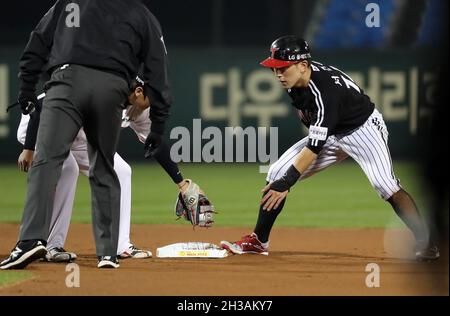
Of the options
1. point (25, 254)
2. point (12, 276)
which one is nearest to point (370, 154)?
point (25, 254)

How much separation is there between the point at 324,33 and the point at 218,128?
17.6 feet

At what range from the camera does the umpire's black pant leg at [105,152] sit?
5.54 metres

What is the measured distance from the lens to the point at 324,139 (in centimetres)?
623

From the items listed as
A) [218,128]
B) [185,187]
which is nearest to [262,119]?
[218,128]

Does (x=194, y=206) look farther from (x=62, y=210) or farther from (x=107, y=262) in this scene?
(x=107, y=262)

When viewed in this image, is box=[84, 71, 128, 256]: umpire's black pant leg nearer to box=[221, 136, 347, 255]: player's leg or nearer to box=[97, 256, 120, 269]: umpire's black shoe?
box=[97, 256, 120, 269]: umpire's black shoe

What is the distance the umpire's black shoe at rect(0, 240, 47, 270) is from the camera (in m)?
5.54

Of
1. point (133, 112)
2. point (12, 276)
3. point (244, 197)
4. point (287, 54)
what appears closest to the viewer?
point (12, 276)

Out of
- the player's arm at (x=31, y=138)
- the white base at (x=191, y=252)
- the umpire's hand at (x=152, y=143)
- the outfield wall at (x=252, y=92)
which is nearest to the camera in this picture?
the umpire's hand at (x=152, y=143)

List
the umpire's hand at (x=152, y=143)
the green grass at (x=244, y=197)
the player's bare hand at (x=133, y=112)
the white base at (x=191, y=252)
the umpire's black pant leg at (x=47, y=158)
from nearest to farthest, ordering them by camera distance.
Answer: the umpire's black pant leg at (x=47, y=158) < the umpire's hand at (x=152, y=143) < the player's bare hand at (x=133, y=112) < the white base at (x=191, y=252) < the green grass at (x=244, y=197)

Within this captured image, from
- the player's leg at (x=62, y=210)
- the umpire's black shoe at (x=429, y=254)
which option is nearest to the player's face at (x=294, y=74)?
the umpire's black shoe at (x=429, y=254)

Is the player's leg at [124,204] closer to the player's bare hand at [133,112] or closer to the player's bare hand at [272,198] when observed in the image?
the player's bare hand at [133,112]

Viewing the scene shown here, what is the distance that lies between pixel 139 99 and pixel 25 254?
136cm

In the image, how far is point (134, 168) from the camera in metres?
14.9
